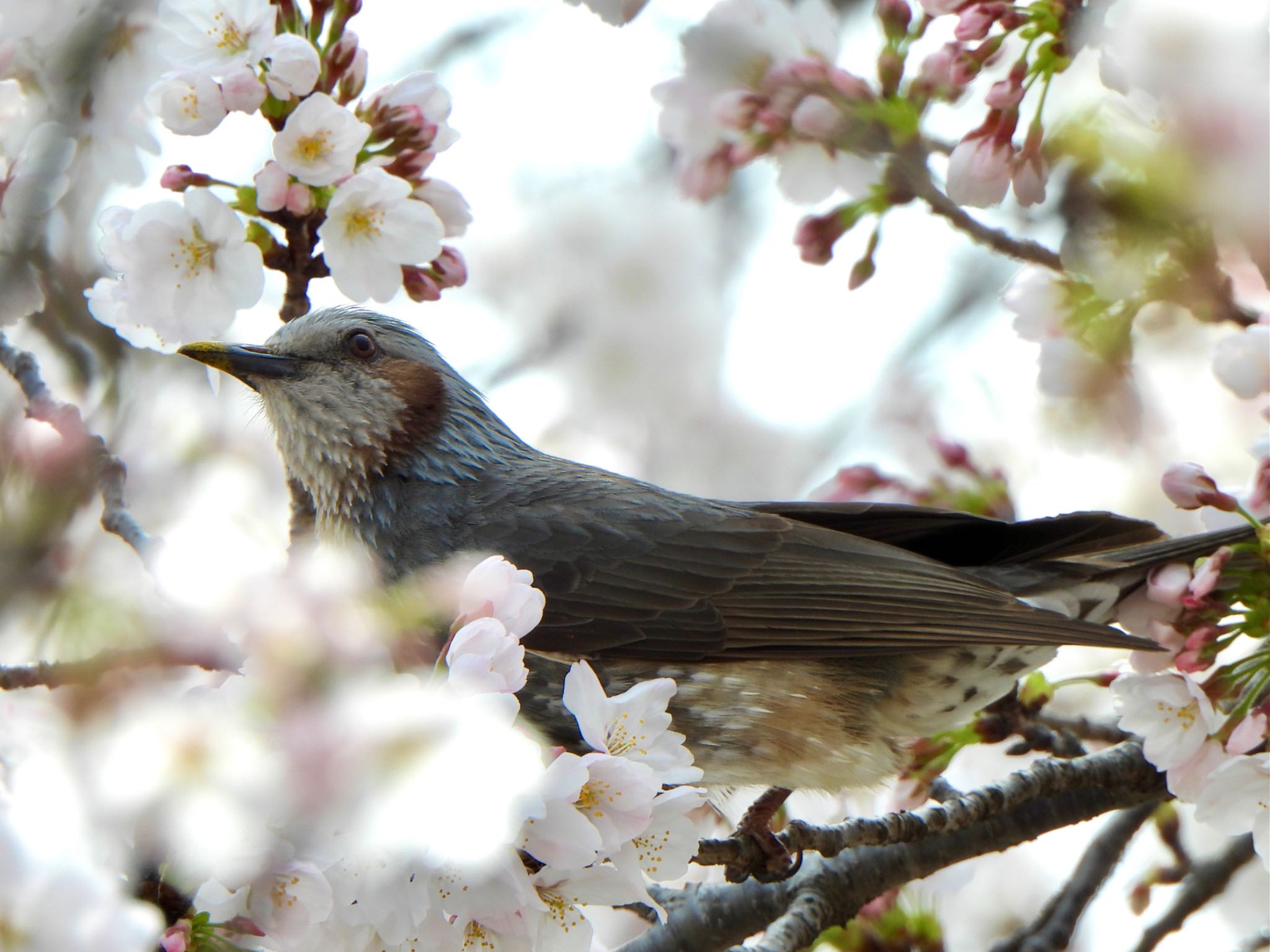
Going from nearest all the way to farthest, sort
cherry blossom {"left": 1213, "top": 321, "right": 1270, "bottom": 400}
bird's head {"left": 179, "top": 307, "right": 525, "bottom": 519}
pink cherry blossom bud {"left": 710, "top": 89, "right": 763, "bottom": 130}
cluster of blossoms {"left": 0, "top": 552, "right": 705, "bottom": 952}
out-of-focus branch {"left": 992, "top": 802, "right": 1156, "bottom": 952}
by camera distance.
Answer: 1. cluster of blossoms {"left": 0, "top": 552, "right": 705, "bottom": 952}
2. cherry blossom {"left": 1213, "top": 321, "right": 1270, "bottom": 400}
3. pink cherry blossom bud {"left": 710, "top": 89, "right": 763, "bottom": 130}
4. out-of-focus branch {"left": 992, "top": 802, "right": 1156, "bottom": 952}
5. bird's head {"left": 179, "top": 307, "right": 525, "bottom": 519}

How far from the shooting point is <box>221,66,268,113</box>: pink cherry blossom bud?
246 centimetres

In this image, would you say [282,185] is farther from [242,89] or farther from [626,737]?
[626,737]

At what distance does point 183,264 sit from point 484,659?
131cm

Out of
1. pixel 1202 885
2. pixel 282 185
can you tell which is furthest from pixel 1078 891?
pixel 282 185

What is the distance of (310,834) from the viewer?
1.74m

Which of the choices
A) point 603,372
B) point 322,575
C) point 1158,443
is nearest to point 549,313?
point 603,372

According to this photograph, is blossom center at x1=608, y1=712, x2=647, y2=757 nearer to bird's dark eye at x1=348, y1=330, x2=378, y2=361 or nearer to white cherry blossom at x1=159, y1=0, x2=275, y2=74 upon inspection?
white cherry blossom at x1=159, y1=0, x2=275, y2=74

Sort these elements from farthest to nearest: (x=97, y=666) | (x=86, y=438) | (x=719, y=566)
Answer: (x=719, y=566) → (x=86, y=438) → (x=97, y=666)

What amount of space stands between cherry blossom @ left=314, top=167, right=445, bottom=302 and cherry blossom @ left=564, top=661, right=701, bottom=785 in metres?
1.02

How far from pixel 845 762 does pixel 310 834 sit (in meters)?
1.68

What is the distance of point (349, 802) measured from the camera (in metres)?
1.70

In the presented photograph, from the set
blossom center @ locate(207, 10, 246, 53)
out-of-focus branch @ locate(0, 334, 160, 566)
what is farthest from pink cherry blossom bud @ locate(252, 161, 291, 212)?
out-of-focus branch @ locate(0, 334, 160, 566)

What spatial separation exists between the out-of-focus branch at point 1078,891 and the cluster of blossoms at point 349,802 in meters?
1.83

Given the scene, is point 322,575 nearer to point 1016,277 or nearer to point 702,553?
point 702,553
